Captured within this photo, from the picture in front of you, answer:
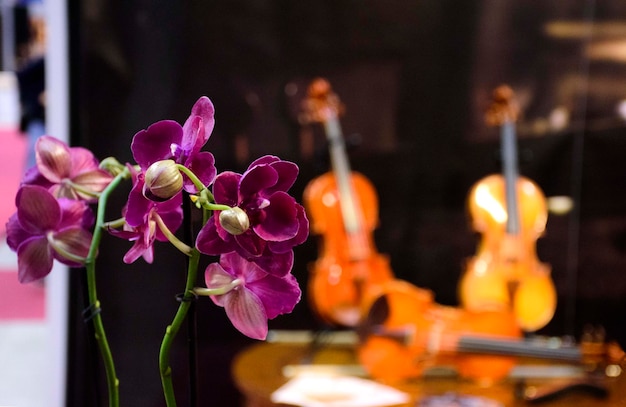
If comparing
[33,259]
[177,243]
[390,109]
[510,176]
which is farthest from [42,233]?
[390,109]

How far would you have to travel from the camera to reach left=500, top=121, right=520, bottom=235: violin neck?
2.00 m

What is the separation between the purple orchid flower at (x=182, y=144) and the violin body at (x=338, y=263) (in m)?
1.51

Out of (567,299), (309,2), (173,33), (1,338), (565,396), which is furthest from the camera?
(1,338)

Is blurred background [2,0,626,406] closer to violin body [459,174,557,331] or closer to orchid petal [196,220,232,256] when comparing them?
violin body [459,174,557,331]

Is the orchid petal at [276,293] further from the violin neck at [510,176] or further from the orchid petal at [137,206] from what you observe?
the violin neck at [510,176]

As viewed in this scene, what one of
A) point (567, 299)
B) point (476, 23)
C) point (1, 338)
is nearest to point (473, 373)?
point (567, 299)

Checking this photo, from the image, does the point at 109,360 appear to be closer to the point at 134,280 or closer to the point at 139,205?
the point at 139,205

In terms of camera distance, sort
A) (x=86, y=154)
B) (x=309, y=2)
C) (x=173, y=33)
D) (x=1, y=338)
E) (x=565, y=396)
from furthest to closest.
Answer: (x=1, y=338)
(x=309, y=2)
(x=173, y=33)
(x=565, y=396)
(x=86, y=154)

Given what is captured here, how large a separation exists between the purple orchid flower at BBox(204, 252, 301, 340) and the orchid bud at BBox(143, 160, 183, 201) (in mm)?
69

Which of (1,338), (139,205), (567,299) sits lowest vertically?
(1,338)

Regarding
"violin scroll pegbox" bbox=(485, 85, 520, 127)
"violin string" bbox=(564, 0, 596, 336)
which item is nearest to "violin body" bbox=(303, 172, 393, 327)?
"violin scroll pegbox" bbox=(485, 85, 520, 127)

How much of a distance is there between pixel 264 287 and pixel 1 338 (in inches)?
109

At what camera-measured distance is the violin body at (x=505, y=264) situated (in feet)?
6.55

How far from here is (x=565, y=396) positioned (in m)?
1.86
